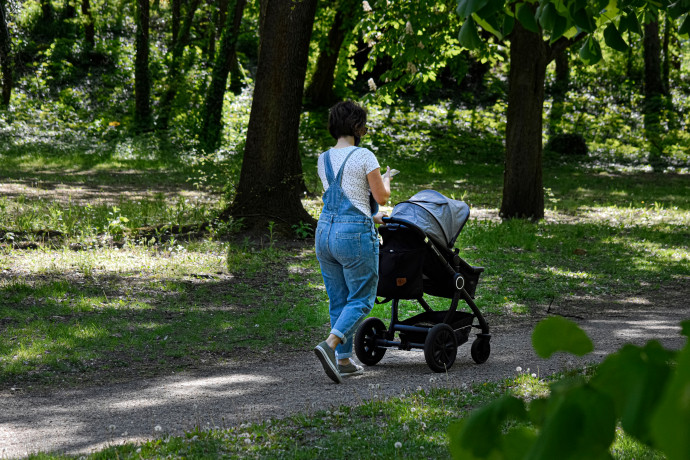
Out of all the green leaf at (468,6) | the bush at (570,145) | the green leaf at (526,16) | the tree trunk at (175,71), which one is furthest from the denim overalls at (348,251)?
the bush at (570,145)

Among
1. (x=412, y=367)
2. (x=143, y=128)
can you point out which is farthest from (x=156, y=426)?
(x=143, y=128)

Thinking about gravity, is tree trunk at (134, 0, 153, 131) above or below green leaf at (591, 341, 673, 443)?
above

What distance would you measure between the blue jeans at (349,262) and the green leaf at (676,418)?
221 inches

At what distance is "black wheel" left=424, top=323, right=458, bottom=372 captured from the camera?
21.8 feet

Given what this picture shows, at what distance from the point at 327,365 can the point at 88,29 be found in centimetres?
2884

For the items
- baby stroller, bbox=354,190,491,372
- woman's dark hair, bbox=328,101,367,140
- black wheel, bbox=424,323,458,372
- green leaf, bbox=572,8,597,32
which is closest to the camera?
green leaf, bbox=572,8,597,32

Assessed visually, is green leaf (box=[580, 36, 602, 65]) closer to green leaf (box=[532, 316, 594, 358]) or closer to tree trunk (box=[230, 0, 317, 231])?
green leaf (box=[532, 316, 594, 358])

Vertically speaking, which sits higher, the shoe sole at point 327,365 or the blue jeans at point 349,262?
the blue jeans at point 349,262

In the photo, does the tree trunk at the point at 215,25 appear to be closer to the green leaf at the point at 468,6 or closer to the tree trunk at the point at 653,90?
the tree trunk at the point at 653,90

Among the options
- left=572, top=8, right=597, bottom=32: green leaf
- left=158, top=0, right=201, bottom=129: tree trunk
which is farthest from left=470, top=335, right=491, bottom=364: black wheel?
left=158, top=0, right=201, bottom=129: tree trunk

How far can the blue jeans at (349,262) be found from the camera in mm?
6180

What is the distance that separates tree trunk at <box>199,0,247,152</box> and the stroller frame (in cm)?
1881

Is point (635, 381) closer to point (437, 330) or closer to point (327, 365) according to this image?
point (327, 365)

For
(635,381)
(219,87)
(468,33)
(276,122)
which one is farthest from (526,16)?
(219,87)
